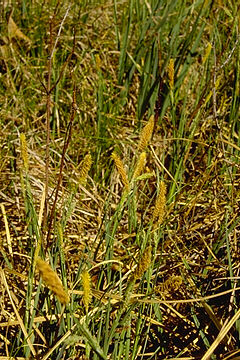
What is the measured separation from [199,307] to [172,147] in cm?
68

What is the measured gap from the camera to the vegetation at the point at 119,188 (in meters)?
1.20

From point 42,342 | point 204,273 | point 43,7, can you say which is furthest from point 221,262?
point 43,7

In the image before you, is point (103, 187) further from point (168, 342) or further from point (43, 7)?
point (43, 7)

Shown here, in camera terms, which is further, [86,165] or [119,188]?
[119,188]

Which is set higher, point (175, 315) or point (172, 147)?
point (172, 147)

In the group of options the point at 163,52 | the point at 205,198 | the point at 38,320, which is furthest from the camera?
the point at 163,52

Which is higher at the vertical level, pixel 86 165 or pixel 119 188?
pixel 86 165

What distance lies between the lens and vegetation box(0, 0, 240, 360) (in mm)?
1203

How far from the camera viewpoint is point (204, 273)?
142cm

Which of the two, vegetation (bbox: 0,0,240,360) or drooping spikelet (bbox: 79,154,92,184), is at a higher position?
drooping spikelet (bbox: 79,154,92,184)

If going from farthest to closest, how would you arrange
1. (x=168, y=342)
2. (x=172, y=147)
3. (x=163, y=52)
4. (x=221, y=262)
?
(x=163, y=52), (x=172, y=147), (x=221, y=262), (x=168, y=342)

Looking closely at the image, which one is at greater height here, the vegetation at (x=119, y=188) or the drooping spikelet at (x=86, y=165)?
the drooping spikelet at (x=86, y=165)

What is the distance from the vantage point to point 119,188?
1.86 meters

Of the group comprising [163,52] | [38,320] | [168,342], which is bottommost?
[168,342]
